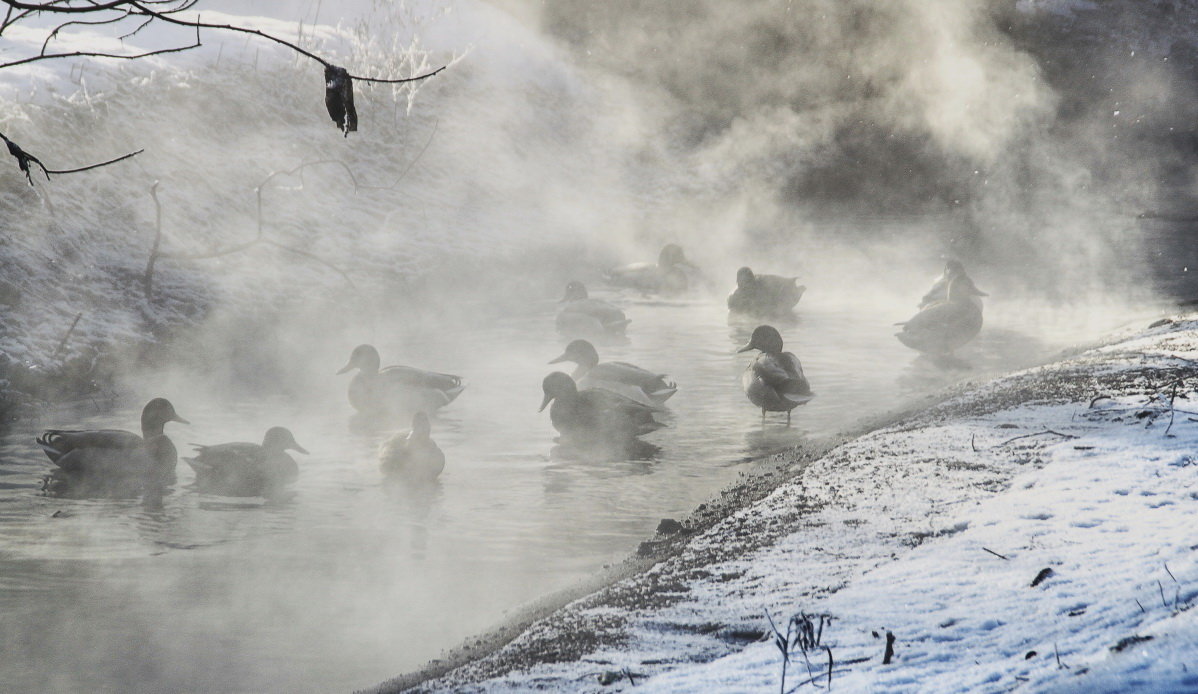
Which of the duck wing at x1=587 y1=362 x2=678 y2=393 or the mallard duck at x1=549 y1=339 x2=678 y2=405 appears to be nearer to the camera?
the mallard duck at x1=549 y1=339 x2=678 y2=405

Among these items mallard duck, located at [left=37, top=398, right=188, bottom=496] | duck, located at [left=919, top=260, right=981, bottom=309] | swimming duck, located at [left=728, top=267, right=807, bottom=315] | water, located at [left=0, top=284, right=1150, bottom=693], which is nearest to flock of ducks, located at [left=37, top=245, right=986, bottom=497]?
mallard duck, located at [left=37, top=398, right=188, bottom=496]

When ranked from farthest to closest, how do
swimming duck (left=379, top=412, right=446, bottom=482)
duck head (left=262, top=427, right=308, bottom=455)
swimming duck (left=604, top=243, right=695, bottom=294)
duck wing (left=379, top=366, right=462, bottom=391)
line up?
swimming duck (left=604, top=243, right=695, bottom=294)
duck wing (left=379, top=366, right=462, bottom=391)
duck head (left=262, top=427, right=308, bottom=455)
swimming duck (left=379, top=412, right=446, bottom=482)

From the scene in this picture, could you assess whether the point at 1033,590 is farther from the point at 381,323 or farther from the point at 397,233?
the point at 397,233

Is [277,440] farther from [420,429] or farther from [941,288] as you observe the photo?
[941,288]

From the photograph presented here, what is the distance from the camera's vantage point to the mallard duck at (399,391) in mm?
10867

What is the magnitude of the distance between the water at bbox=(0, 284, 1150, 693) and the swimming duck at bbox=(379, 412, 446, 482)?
190 mm

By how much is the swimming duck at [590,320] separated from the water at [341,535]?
224 centimetres

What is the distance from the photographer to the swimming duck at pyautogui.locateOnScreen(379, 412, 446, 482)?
27.7 ft

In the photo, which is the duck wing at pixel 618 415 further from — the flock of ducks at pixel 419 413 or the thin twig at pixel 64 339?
the thin twig at pixel 64 339

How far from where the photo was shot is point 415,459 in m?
8.46

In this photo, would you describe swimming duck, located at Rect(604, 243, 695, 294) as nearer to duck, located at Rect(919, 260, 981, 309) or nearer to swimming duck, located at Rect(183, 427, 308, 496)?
duck, located at Rect(919, 260, 981, 309)

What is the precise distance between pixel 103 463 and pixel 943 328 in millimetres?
10012

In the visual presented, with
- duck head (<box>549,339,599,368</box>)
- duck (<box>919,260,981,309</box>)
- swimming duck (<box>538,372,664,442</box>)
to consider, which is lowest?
swimming duck (<box>538,372,664,442</box>)

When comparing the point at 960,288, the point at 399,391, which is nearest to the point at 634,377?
the point at 399,391
